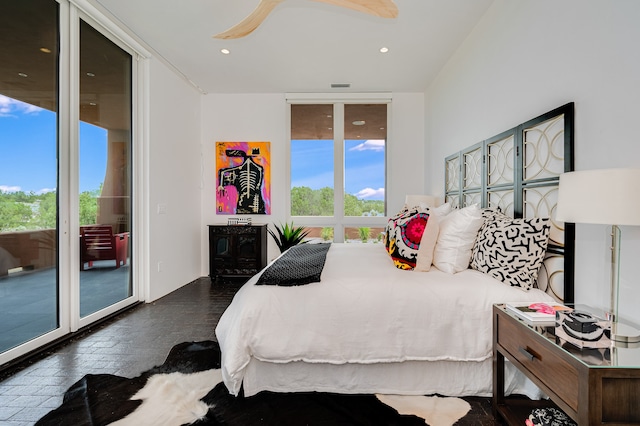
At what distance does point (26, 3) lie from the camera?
217cm

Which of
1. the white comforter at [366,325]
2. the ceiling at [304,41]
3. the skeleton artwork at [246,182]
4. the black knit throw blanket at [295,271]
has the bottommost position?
the white comforter at [366,325]

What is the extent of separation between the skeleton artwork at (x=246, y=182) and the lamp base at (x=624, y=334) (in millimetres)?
4066

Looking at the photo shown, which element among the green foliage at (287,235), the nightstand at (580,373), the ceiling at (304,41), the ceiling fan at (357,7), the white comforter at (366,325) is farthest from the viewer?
the green foliage at (287,235)

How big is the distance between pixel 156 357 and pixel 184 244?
221 cm

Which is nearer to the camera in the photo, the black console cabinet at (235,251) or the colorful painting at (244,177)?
the black console cabinet at (235,251)

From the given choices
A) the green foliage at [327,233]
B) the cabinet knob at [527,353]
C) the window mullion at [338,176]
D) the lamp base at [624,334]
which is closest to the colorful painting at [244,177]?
the green foliage at [327,233]

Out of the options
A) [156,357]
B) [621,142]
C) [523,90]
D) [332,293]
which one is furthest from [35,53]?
[621,142]

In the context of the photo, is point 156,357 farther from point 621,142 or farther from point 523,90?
point 523,90

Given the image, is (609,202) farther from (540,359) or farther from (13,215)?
(13,215)

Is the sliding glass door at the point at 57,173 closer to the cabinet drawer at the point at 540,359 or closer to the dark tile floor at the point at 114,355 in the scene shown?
the dark tile floor at the point at 114,355

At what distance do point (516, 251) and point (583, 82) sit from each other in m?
0.97

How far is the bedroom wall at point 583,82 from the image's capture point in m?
1.33

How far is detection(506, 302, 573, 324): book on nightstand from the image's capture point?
127 cm

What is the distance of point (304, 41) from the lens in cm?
308
